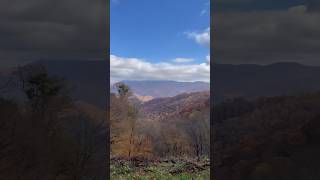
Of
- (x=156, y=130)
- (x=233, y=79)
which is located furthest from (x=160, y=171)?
(x=233, y=79)

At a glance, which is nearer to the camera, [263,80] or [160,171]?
[263,80]

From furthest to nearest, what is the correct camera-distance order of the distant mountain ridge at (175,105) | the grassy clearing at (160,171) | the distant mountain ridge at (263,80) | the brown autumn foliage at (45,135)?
1. the distant mountain ridge at (175,105)
2. the grassy clearing at (160,171)
3. the distant mountain ridge at (263,80)
4. the brown autumn foliage at (45,135)

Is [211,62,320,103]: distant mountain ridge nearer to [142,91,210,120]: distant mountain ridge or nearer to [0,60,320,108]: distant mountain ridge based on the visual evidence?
[0,60,320,108]: distant mountain ridge

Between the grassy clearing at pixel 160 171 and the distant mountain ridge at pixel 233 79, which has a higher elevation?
the distant mountain ridge at pixel 233 79

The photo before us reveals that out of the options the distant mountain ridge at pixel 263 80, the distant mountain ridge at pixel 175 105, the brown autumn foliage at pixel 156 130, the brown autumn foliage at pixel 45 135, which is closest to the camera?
the brown autumn foliage at pixel 45 135

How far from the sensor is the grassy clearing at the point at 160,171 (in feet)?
66.7

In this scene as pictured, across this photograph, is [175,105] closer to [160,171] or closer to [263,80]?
[160,171]

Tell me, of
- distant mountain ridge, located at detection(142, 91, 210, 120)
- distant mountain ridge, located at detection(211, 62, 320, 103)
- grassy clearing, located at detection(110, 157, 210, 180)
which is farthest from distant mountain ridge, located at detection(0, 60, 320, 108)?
distant mountain ridge, located at detection(142, 91, 210, 120)

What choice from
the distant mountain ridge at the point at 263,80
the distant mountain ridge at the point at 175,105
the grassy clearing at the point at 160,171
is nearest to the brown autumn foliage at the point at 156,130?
the distant mountain ridge at the point at 175,105

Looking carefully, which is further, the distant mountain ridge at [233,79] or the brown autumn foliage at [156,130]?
the brown autumn foliage at [156,130]

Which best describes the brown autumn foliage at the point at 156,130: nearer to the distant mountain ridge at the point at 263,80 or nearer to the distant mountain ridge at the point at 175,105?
the distant mountain ridge at the point at 175,105

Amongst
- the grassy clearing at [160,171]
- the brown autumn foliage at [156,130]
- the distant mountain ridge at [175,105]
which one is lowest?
the grassy clearing at [160,171]

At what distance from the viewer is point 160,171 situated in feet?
71.0

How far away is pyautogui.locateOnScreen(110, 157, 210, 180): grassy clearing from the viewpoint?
2033 centimetres
